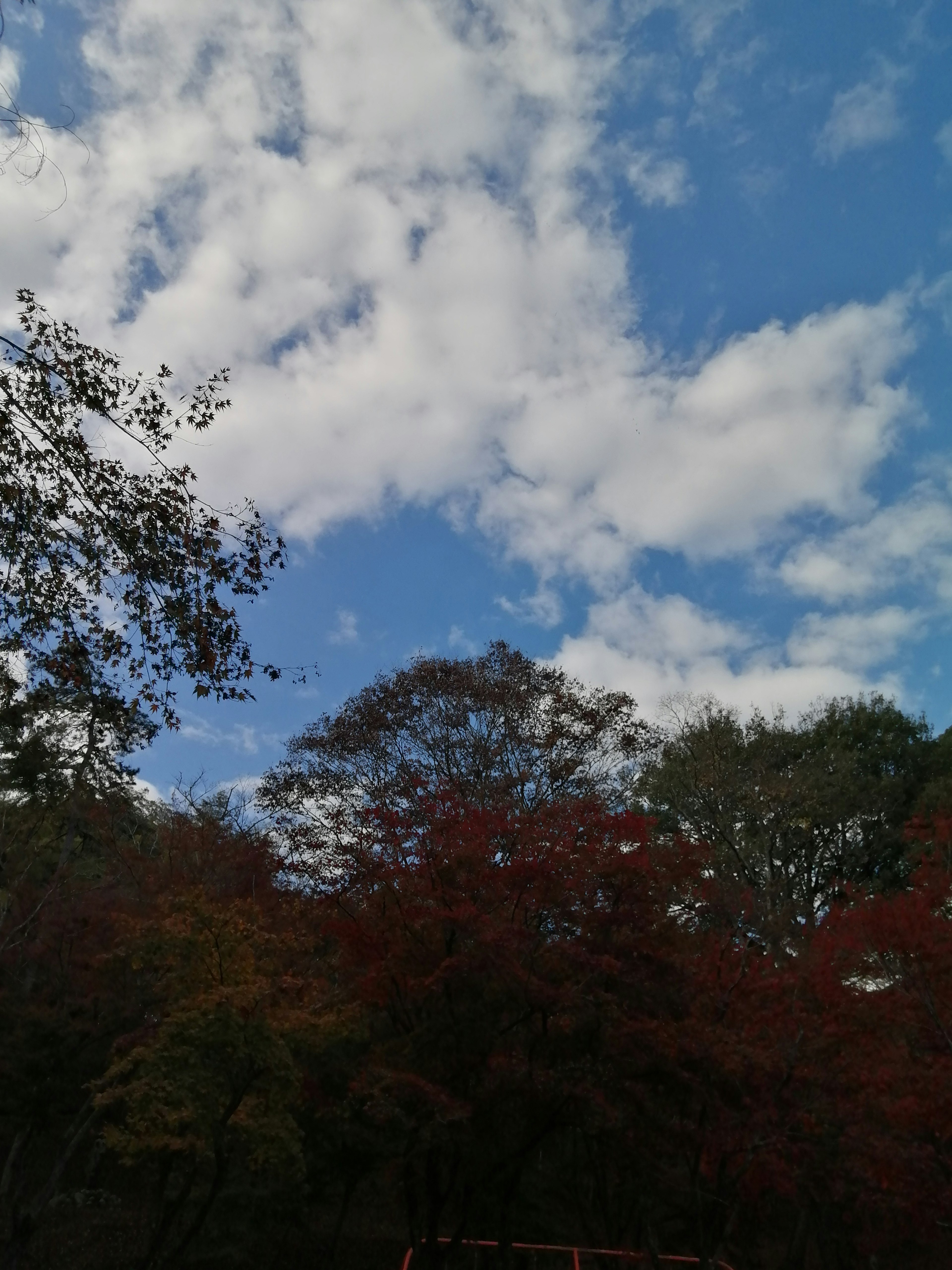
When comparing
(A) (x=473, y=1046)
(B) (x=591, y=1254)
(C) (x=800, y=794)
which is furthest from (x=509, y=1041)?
(C) (x=800, y=794)

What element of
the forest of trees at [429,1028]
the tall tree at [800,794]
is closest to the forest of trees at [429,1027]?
the forest of trees at [429,1028]

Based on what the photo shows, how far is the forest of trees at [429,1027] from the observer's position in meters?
9.67

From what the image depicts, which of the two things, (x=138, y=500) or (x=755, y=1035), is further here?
(x=755, y=1035)

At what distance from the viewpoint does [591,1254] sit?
12.3 meters

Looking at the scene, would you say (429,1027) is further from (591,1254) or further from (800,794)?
(800,794)

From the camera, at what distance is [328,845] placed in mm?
15281

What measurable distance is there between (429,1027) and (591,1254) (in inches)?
161

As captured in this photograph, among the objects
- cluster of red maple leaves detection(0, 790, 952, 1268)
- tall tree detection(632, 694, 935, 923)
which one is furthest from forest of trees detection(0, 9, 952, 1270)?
tall tree detection(632, 694, 935, 923)

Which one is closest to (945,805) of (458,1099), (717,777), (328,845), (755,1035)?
(717,777)

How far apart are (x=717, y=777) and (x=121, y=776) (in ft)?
49.1

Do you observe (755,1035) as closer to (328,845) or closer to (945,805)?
(328,845)

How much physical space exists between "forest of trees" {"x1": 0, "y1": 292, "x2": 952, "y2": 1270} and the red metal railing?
306 millimetres

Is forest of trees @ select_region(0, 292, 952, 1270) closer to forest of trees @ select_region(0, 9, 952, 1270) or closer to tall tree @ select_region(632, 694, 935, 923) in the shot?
forest of trees @ select_region(0, 9, 952, 1270)

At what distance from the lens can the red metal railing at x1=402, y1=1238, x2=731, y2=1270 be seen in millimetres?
11641
